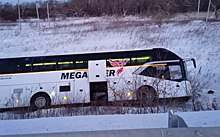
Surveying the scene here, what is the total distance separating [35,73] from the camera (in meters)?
11.7

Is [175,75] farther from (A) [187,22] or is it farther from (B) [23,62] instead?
(A) [187,22]

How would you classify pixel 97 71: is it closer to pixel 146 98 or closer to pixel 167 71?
pixel 167 71

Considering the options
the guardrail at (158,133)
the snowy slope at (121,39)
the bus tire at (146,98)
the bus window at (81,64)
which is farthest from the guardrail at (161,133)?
the snowy slope at (121,39)

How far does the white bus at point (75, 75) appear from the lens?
11539 mm

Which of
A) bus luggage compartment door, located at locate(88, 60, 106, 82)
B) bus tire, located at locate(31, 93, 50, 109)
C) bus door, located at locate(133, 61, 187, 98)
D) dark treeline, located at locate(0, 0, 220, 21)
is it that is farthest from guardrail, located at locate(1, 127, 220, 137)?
dark treeline, located at locate(0, 0, 220, 21)

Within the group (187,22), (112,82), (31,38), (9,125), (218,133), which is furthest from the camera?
(187,22)

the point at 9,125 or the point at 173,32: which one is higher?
the point at 173,32

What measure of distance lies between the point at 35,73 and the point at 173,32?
1716 centimetres

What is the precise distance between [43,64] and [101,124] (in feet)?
26.6

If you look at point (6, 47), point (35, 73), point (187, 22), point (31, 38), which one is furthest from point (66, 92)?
point (187, 22)

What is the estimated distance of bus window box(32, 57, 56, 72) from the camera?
1181 cm

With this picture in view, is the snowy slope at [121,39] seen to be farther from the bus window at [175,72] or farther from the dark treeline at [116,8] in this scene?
the dark treeline at [116,8]

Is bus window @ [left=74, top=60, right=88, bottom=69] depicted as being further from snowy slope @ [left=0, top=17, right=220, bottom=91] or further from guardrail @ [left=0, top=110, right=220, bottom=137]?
guardrail @ [left=0, top=110, right=220, bottom=137]

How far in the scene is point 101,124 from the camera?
4555 mm
